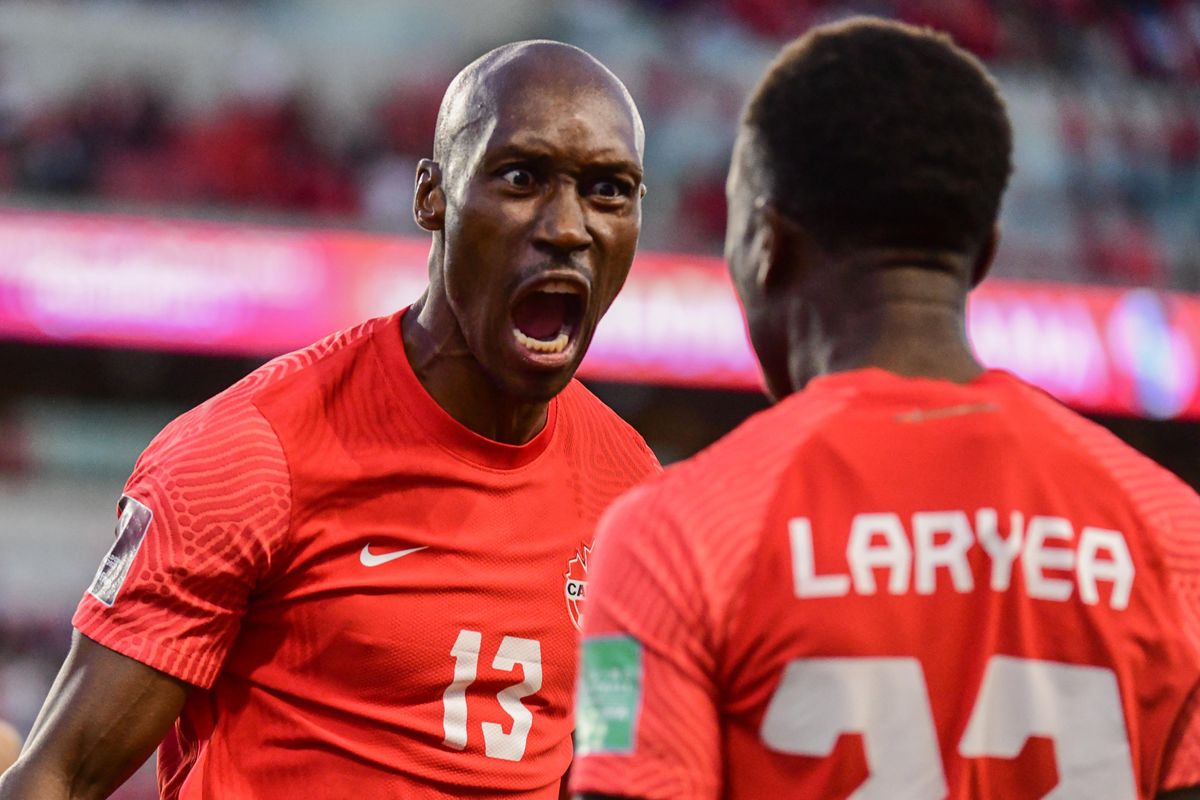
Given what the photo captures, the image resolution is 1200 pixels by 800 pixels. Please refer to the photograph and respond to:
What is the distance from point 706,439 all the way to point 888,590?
11886 mm

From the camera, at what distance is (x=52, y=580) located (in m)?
11.9

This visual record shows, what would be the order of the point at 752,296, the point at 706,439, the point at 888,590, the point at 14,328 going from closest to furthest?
the point at 888,590, the point at 752,296, the point at 14,328, the point at 706,439

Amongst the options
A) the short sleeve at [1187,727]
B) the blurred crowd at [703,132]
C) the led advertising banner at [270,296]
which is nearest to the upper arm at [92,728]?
the short sleeve at [1187,727]

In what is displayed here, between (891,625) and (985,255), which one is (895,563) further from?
(985,255)

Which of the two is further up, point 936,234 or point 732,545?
point 936,234

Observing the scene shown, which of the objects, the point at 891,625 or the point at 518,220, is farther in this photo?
the point at 518,220

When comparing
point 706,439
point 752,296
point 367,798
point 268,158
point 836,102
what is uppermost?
point 268,158

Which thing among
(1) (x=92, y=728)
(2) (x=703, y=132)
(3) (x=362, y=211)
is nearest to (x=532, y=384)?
(1) (x=92, y=728)

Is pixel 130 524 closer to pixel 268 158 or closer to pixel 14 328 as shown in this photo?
pixel 14 328

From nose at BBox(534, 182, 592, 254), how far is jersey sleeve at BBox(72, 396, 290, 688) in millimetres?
596

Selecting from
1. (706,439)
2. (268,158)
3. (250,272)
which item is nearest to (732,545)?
(250,272)

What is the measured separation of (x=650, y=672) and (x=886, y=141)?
0.61 meters

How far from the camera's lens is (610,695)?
171cm

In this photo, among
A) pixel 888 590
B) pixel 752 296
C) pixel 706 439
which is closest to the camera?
pixel 888 590
